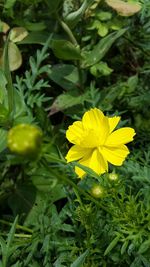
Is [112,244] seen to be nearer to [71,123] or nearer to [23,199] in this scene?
[23,199]

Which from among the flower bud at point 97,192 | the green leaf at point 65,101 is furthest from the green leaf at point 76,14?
the flower bud at point 97,192

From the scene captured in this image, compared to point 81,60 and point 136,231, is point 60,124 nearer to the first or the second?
point 81,60

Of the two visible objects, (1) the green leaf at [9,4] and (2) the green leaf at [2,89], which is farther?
(1) the green leaf at [9,4]

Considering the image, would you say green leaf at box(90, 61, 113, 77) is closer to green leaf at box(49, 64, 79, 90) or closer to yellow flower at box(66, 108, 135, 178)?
green leaf at box(49, 64, 79, 90)

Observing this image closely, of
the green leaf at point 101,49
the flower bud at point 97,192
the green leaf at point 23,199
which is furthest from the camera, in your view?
the green leaf at point 101,49

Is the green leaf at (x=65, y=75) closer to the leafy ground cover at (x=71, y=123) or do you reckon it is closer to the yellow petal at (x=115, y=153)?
the leafy ground cover at (x=71, y=123)

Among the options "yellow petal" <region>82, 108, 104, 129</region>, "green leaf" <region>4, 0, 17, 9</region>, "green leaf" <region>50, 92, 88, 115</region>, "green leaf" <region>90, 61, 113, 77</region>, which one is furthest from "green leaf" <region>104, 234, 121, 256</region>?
"green leaf" <region>4, 0, 17, 9</region>
